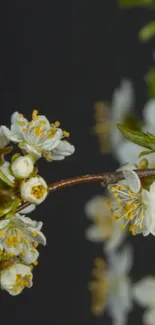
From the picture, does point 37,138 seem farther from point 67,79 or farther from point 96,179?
point 67,79

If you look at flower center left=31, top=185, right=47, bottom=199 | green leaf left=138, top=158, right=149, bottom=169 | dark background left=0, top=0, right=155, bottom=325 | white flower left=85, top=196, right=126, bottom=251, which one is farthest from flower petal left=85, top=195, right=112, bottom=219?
dark background left=0, top=0, right=155, bottom=325

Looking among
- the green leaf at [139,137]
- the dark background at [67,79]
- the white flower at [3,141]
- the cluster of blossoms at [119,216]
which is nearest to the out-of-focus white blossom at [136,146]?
the cluster of blossoms at [119,216]

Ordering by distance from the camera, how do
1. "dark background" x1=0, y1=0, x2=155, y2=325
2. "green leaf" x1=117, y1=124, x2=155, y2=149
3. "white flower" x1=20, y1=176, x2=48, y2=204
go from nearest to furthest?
"white flower" x1=20, y1=176, x2=48, y2=204 < "green leaf" x1=117, y1=124, x2=155, y2=149 < "dark background" x1=0, y1=0, x2=155, y2=325

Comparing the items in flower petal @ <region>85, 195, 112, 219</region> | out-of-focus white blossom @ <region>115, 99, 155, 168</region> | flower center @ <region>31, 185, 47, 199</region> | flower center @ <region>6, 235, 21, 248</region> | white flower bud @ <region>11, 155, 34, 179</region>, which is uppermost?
out-of-focus white blossom @ <region>115, 99, 155, 168</region>

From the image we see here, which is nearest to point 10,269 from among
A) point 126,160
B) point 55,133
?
point 55,133

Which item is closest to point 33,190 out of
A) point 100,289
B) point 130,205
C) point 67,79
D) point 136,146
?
point 130,205

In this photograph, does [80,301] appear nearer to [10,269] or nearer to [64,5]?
[64,5]

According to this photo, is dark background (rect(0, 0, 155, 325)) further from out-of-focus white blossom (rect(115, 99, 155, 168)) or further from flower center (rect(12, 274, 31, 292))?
flower center (rect(12, 274, 31, 292))
